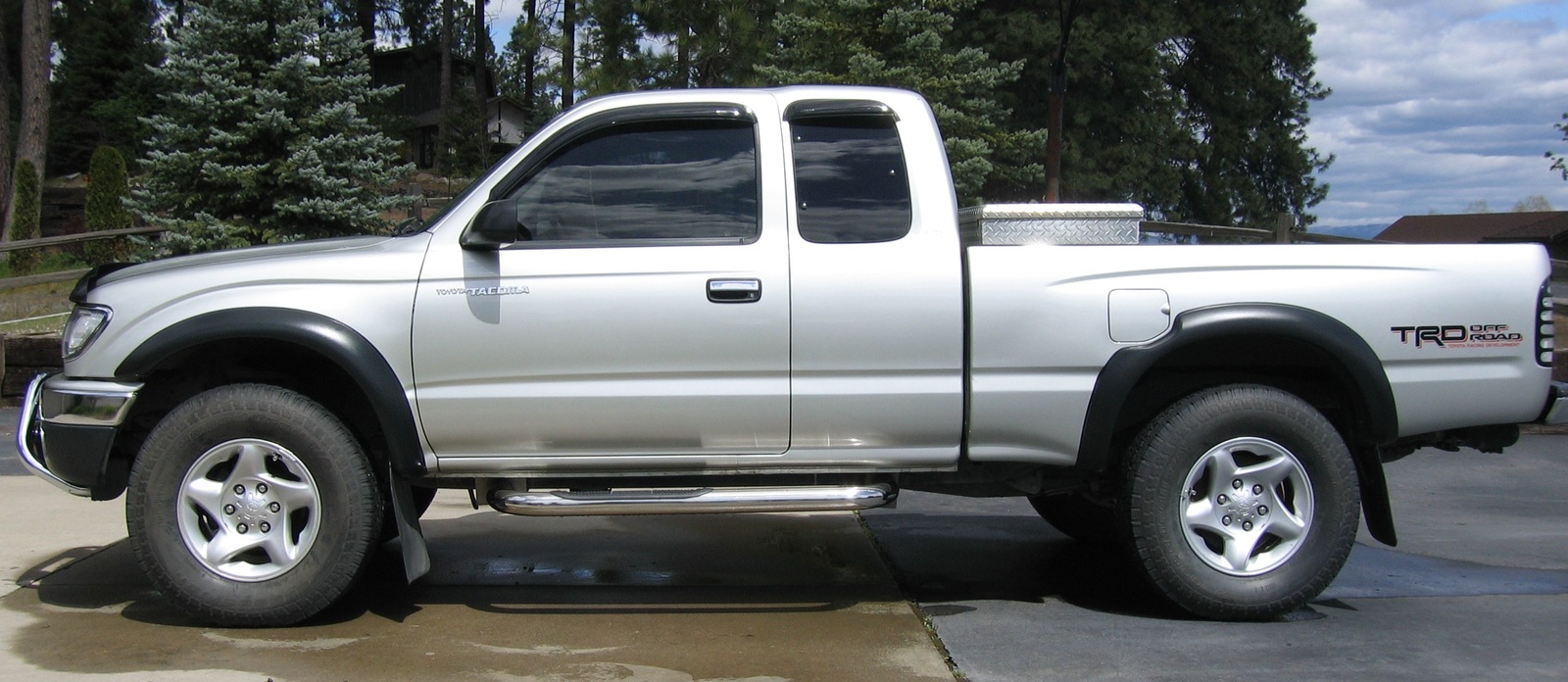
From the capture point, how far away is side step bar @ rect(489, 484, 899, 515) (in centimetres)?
444

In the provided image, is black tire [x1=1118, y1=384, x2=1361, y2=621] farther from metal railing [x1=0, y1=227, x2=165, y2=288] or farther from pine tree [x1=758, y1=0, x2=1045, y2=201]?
metal railing [x1=0, y1=227, x2=165, y2=288]

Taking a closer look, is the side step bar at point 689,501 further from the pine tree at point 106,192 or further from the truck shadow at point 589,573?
the pine tree at point 106,192

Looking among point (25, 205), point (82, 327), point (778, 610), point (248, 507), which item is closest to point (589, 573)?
point (778, 610)

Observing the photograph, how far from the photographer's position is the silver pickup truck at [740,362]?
451cm

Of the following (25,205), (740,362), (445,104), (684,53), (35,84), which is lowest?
(740,362)

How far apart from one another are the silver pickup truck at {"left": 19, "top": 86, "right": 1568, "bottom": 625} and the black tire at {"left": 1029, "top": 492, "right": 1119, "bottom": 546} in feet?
3.87

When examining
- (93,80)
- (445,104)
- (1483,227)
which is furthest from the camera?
(1483,227)

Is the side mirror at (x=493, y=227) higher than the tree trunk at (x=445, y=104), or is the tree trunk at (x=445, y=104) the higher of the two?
the tree trunk at (x=445, y=104)

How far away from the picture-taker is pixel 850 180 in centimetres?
477

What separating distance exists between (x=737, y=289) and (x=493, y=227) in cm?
88

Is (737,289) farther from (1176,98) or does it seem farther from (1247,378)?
(1176,98)

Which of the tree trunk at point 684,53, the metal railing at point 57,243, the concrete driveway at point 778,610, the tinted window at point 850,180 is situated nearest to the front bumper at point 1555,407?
the concrete driveway at point 778,610

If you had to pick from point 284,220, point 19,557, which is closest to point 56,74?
point 284,220

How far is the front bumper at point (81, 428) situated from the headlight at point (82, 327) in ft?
0.42
